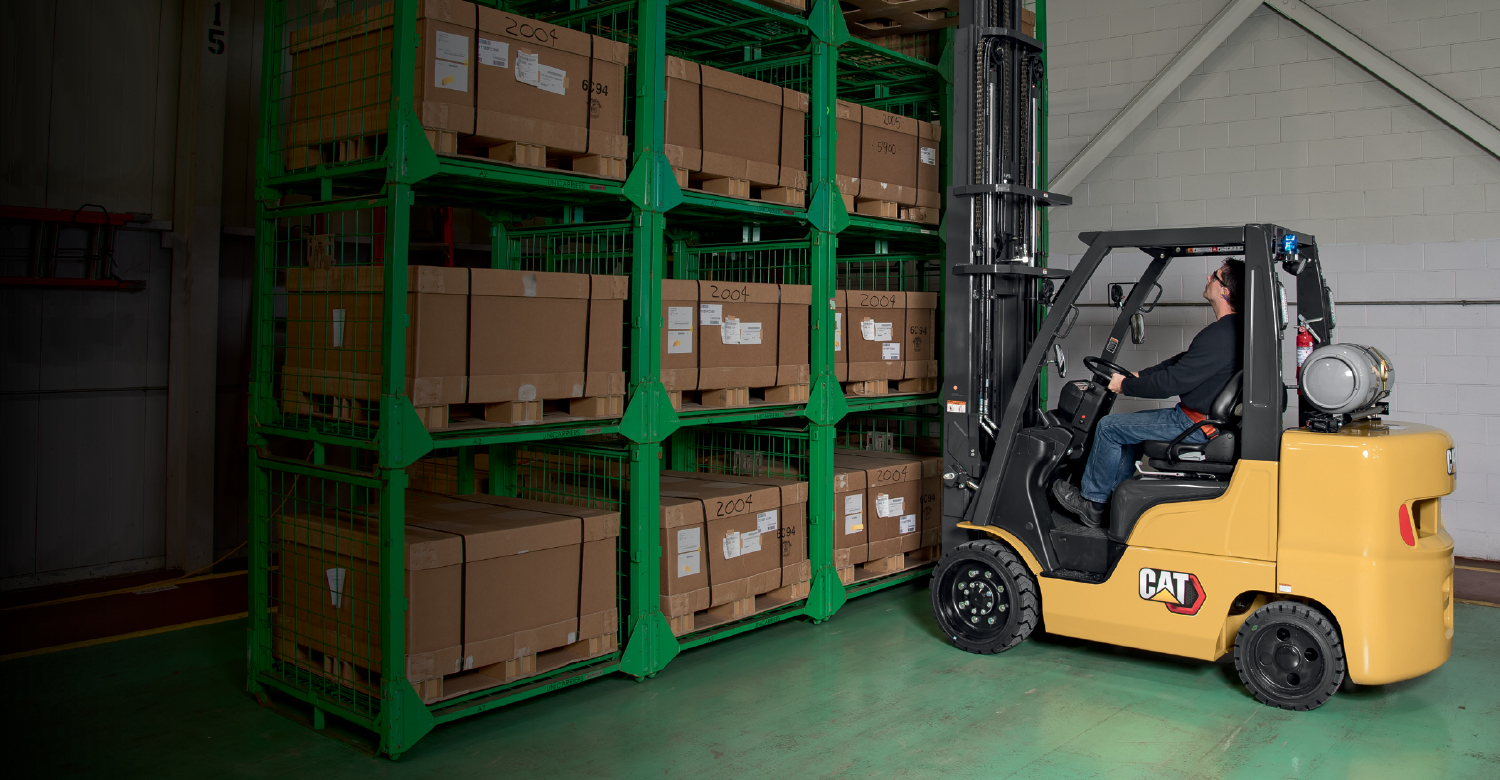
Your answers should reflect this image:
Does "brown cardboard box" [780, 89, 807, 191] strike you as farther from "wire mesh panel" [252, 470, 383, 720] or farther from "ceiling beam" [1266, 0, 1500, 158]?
"ceiling beam" [1266, 0, 1500, 158]

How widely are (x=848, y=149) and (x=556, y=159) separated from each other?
225cm

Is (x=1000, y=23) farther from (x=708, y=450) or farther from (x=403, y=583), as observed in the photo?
(x=403, y=583)

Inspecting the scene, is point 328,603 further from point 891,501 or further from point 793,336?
point 891,501

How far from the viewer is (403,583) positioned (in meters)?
4.59

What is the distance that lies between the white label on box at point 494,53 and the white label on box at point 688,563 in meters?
2.74

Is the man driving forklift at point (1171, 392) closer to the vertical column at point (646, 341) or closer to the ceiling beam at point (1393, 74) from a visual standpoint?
the vertical column at point (646, 341)

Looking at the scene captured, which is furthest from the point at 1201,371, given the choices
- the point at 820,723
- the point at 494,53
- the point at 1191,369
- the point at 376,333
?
the point at 376,333

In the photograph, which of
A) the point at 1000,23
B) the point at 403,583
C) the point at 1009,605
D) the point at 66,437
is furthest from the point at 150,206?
the point at 1009,605

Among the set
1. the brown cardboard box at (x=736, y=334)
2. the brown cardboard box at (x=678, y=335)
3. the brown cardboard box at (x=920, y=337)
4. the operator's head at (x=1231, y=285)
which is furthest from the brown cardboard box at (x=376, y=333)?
the operator's head at (x=1231, y=285)

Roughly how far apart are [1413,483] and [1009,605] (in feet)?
6.92

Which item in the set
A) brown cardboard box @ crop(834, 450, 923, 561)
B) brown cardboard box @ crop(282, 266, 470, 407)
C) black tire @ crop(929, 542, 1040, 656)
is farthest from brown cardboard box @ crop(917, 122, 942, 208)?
brown cardboard box @ crop(282, 266, 470, 407)

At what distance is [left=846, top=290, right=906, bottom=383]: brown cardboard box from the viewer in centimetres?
722

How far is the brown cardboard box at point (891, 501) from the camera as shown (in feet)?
24.0

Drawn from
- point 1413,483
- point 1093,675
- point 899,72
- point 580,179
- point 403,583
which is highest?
point 899,72
